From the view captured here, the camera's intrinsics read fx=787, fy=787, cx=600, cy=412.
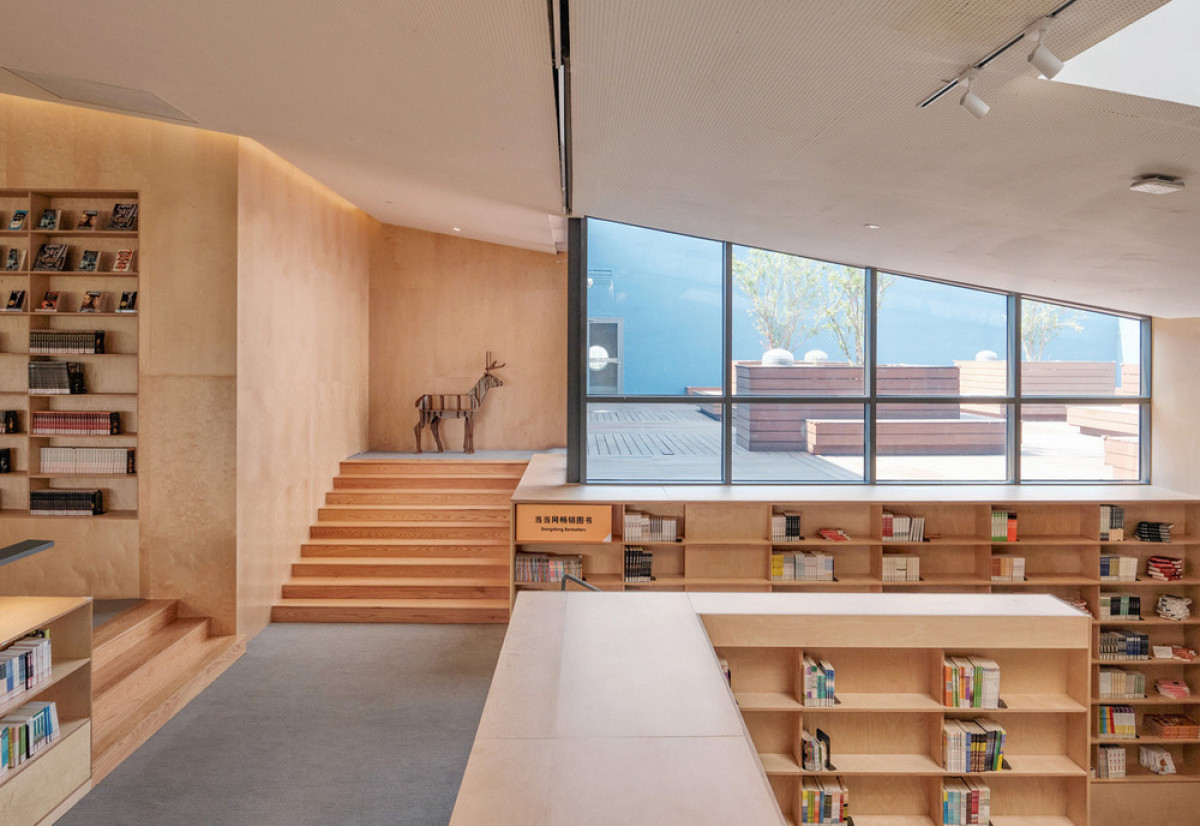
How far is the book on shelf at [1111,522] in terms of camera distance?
6469mm

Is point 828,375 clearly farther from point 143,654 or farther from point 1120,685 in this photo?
point 143,654

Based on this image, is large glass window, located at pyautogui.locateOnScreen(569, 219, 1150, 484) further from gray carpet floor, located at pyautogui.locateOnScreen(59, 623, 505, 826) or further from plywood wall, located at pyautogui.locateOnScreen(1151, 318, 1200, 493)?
gray carpet floor, located at pyautogui.locateOnScreen(59, 623, 505, 826)

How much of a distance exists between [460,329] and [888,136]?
22.2ft

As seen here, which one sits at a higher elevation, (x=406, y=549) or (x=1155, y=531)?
(x=1155, y=531)

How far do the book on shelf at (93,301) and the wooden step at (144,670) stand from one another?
241 centimetres

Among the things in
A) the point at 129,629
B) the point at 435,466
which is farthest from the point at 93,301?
the point at 435,466

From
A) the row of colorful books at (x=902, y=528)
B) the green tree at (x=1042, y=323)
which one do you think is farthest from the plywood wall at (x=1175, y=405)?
the row of colorful books at (x=902, y=528)

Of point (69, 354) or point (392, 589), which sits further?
point (392, 589)

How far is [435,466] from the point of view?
8.57 metres

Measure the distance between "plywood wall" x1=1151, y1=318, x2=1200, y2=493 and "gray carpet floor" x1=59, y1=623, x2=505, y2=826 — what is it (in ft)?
20.2

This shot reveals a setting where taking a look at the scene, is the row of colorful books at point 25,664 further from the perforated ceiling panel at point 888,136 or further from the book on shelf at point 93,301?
the perforated ceiling panel at point 888,136

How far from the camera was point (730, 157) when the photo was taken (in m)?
4.38

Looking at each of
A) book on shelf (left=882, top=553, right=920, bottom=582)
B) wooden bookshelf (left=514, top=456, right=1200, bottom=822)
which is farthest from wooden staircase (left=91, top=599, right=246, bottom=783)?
book on shelf (left=882, top=553, right=920, bottom=582)

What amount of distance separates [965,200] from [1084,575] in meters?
3.98
